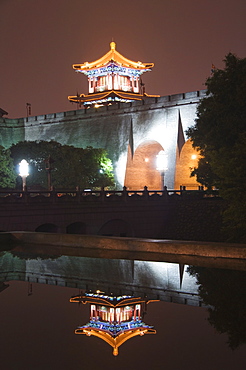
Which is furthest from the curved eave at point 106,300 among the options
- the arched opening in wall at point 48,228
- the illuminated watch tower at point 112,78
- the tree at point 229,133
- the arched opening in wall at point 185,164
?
the illuminated watch tower at point 112,78

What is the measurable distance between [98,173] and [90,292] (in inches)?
1305

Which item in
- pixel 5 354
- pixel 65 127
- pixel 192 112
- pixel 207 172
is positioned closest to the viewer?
pixel 5 354

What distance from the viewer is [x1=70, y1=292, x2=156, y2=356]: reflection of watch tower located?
6.79m

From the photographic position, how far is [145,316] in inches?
304

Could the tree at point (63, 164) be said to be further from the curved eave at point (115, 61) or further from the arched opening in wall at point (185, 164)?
the curved eave at point (115, 61)

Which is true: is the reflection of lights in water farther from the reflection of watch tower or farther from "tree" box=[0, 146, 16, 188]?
the reflection of watch tower

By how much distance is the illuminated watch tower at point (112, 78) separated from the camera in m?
55.8

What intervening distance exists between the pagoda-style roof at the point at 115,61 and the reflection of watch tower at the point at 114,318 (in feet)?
159

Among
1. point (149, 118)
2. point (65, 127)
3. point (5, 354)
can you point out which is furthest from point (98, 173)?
point (5, 354)

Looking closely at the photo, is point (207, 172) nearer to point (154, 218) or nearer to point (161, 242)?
point (154, 218)

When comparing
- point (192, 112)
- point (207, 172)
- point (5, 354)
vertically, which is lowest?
point (5, 354)

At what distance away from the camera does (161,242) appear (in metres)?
13.0

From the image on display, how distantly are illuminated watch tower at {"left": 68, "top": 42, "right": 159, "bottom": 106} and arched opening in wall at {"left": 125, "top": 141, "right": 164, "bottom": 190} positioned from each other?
10854mm

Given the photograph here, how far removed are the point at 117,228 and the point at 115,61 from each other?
100 ft
